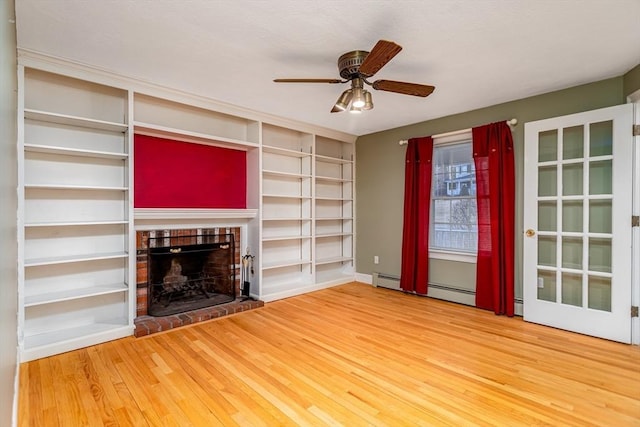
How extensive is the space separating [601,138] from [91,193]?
5.06 metres

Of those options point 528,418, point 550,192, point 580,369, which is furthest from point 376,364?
point 550,192

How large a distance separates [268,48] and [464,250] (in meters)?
3.40

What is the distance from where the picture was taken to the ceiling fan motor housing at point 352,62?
97.0 inches

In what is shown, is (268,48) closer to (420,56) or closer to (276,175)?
(420,56)

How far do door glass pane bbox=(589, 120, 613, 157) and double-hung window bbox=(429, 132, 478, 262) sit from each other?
121 centimetres

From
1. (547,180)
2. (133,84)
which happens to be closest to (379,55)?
(133,84)

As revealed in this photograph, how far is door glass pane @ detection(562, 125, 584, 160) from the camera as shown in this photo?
3227 mm

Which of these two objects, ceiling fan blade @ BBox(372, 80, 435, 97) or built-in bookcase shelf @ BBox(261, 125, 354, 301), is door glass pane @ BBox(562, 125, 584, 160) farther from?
built-in bookcase shelf @ BBox(261, 125, 354, 301)

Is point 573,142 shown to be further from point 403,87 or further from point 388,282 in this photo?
point 388,282

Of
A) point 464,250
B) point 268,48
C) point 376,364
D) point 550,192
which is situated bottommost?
point 376,364

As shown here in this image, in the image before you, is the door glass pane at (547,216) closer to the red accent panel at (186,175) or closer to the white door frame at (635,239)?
the white door frame at (635,239)

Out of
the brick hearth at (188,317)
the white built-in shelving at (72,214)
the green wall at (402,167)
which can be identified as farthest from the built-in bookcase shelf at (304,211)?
the white built-in shelving at (72,214)

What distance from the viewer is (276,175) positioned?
4.74 meters

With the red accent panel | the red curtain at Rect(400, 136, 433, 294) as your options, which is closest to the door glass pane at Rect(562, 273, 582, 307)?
the red curtain at Rect(400, 136, 433, 294)
